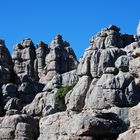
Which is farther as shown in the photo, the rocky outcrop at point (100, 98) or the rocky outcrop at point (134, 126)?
the rocky outcrop at point (100, 98)

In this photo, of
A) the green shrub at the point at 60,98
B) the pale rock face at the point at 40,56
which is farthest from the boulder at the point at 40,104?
the pale rock face at the point at 40,56

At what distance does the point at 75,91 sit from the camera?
3094 centimetres

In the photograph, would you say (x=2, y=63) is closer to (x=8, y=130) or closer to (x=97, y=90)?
(x=97, y=90)

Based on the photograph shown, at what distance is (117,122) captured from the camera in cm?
1524

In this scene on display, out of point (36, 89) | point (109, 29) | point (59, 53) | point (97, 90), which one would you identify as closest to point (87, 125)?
point (97, 90)

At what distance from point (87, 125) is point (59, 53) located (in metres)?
42.7

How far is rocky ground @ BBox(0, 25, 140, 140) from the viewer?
14.4m

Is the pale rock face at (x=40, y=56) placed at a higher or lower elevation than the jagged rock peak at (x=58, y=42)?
lower

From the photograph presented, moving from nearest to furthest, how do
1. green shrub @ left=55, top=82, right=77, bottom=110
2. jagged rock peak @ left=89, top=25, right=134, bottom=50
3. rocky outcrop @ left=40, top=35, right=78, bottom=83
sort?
jagged rock peak @ left=89, top=25, right=134, bottom=50 → green shrub @ left=55, top=82, right=77, bottom=110 → rocky outcrop @ left=40, top=35, right=78, bottom=83

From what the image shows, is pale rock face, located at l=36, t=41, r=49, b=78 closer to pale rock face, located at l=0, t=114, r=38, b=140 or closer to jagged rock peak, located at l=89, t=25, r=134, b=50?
jagged rock peak, located at l=89, t=25, r=134, b=50

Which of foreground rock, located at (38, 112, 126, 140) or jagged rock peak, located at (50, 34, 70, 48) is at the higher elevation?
jagged rock peak, located at (50, 34, 70, 48)

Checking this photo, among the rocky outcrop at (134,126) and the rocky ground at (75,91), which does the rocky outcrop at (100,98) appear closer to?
the rocky ground at (75,91)

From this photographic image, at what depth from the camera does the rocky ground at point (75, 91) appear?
14.4m

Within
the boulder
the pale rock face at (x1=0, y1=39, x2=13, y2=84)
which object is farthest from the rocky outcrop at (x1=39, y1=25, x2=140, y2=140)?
the pale rock face at (x1=0, y1=39, x2=13, y2=84)
